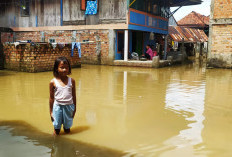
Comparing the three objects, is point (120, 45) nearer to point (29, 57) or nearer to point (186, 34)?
point (29, 57)

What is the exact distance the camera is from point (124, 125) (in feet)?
14.5

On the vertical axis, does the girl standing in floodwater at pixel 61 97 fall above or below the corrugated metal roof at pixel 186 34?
below

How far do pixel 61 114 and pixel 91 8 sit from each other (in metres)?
14.5

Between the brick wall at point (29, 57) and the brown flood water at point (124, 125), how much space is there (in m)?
4.65

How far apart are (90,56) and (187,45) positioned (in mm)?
17098

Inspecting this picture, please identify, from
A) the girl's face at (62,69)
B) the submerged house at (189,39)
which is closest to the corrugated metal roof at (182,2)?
the submerged house at (189,39)

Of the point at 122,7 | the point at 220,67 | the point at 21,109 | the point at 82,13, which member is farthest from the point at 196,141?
the point at 82,13

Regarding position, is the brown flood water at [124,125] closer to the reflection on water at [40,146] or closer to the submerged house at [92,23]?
the reflection on water at [40,146]

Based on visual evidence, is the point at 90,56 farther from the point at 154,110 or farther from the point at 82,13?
the point at 154,110

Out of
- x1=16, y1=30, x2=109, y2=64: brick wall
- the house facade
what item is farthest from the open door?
the house facade

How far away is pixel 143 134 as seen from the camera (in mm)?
3984

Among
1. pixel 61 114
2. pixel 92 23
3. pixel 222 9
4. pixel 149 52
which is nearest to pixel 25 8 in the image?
pixel 92 23

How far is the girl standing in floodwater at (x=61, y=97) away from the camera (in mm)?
3713

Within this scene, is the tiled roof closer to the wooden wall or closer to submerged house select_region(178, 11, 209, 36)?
submerged house select_region(178, 11, 209, 36)
